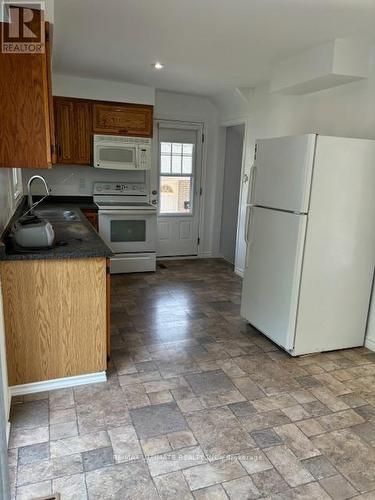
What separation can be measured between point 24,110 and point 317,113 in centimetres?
276

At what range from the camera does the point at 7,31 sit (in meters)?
2.02

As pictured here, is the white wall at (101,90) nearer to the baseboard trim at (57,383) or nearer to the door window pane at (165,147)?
the door window pane at (165,147)

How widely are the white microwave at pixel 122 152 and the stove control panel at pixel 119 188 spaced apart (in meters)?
0.37

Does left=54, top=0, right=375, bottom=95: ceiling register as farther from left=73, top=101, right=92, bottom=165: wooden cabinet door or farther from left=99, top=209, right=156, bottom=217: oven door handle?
left=99, top=209, right=156, bottom=217: oven door handle

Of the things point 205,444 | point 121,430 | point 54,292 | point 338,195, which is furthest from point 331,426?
point 54,292

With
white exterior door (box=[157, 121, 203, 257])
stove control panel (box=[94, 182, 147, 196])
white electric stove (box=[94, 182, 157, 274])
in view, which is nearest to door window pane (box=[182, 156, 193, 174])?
white exterior door (box=[157, 121, 203, 257])

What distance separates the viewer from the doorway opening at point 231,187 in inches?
230

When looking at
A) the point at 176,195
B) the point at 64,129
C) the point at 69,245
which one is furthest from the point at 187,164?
the point at 69,245

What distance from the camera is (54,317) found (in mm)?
2373

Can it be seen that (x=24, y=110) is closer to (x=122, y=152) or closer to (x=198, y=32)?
(x=198, y=32)

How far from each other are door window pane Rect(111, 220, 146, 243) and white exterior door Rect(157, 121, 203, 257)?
74 cm

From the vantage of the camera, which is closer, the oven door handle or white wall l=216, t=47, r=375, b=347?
white wall l=216, t=47, r=375, b=347

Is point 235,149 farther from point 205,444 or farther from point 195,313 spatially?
point 205,444

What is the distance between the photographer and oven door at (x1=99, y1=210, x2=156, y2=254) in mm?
4828
